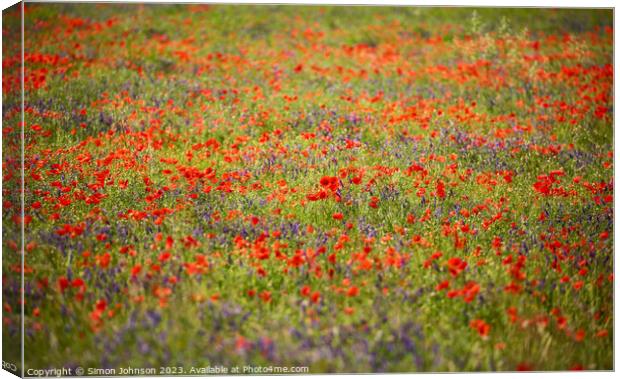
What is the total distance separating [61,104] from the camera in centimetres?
509

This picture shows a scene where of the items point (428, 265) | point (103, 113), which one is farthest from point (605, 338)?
point (103, 113)

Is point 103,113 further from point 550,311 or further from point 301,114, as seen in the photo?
point 550,311

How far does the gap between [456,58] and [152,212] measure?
2.83 metres

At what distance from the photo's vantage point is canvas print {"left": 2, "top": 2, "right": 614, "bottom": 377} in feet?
14.4

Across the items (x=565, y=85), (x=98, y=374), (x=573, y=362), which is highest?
(x=565, y=85)

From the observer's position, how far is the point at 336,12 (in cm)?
536

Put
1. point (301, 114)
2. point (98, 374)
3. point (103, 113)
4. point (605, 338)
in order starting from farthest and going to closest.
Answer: point (301, 114) < point (103, 113) < point (605, 338) < point (98, 374)

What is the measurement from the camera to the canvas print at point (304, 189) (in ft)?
14.4

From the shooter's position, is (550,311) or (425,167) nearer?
(550,311)

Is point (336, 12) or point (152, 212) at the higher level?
point (336, 12)

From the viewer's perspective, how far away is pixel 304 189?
5.06 m

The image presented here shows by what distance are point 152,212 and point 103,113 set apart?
0.98 m

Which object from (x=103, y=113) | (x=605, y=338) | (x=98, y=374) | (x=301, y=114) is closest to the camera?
(x=98, y=374)

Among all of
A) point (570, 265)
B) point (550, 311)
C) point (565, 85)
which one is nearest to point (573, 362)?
point (550, 311)
